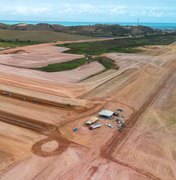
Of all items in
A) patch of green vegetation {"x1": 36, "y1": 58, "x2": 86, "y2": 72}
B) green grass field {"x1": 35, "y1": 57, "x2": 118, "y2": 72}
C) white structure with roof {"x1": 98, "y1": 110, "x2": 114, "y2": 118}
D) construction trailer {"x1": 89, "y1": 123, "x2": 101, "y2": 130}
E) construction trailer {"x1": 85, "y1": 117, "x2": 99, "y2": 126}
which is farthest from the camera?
green grass field {"x1": 35, "y1": 57, "x2": 118, "y2": 72}

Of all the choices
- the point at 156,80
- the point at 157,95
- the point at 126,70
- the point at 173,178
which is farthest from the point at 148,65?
the point at 173,178

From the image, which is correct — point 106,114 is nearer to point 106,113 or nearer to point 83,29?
point 106,113

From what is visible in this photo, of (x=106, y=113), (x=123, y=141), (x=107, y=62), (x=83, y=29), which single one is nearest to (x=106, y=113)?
(x=106, y=113)

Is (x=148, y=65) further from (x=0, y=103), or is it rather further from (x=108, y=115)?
(x=0, y=103)

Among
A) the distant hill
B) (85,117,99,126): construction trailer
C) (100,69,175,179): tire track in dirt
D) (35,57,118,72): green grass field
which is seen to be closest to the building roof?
(85,117,99,126): construction trailer

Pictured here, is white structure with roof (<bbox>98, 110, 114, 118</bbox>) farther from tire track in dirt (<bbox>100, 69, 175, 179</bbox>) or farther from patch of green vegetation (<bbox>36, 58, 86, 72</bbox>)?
patch of green vegetation (<bbox>36, 58, 86, 72</bbox>)

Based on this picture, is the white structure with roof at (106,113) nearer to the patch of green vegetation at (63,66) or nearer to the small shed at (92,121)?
the small shed at (92,121)

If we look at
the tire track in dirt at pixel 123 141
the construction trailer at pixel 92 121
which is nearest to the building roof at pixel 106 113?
the construction trailer at pixel 92 121
